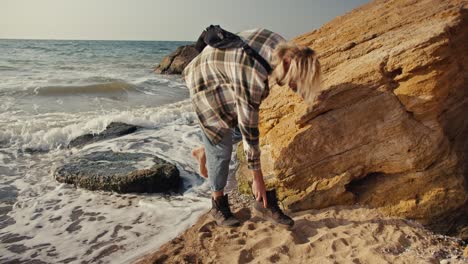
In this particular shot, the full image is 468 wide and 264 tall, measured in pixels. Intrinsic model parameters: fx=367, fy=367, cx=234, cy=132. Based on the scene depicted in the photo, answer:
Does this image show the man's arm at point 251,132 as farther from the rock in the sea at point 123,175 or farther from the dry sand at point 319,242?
the rock in the sea at point 123,175

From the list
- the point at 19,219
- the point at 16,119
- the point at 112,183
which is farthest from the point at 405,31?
the point at 16,119

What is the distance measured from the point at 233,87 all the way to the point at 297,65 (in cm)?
55

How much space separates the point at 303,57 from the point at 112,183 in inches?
142

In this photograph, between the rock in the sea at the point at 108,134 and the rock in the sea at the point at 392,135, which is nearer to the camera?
the rock in the sea at the point at 392,135

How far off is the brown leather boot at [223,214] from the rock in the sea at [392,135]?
2.35ft

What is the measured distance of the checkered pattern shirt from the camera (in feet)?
9.04

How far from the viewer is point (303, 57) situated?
2.69 m

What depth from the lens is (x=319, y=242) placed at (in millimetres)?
3398

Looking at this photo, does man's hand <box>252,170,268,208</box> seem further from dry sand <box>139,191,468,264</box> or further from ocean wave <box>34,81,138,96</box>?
ocean wave <box>34,81,138,96</box>

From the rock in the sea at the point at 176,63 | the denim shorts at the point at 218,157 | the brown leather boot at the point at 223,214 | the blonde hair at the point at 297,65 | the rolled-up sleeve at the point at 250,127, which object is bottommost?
the brown leather boot at the point at 223,214

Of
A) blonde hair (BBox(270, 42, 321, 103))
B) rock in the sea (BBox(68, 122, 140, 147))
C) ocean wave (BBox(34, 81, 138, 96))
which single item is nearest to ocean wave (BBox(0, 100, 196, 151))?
rock in the sea (BBox(68, 122, 140, 147))

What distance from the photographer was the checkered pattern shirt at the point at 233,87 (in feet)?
9.04

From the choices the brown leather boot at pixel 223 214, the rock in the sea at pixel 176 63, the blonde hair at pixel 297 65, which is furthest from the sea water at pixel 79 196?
the rock in the sea at pixel 176 63

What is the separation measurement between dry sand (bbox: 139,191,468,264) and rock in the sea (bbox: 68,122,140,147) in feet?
15.9
